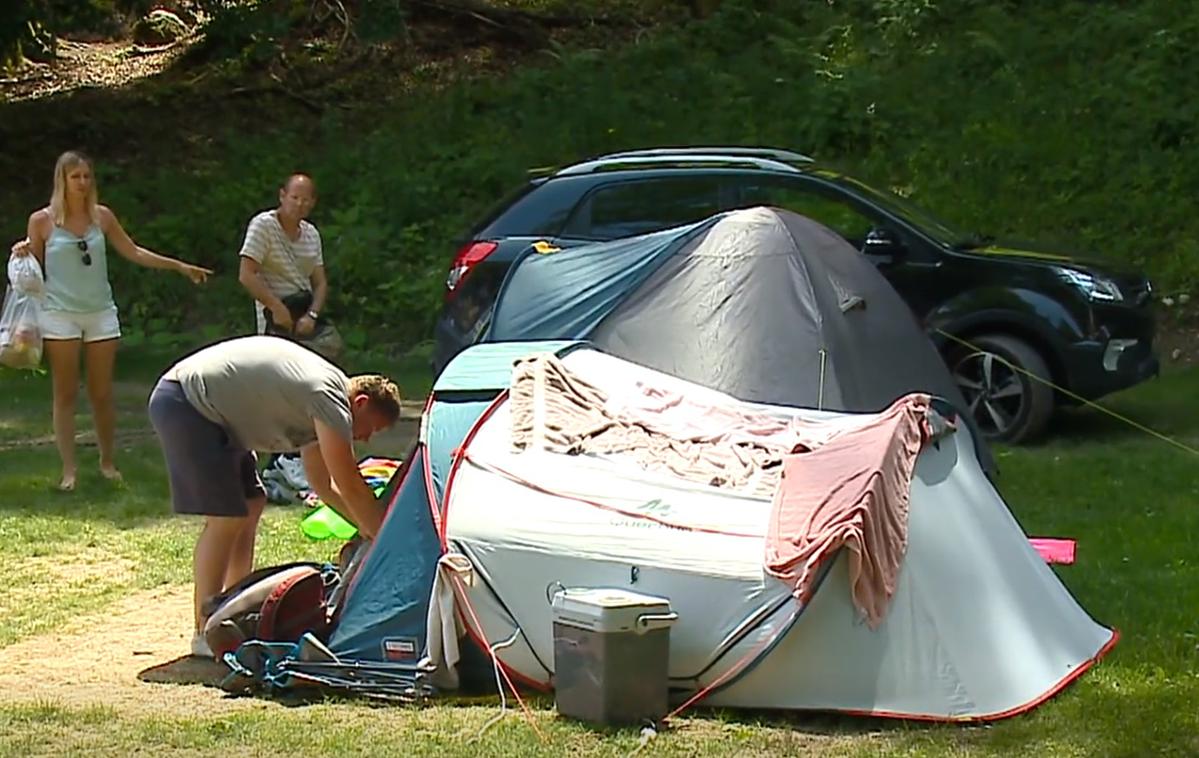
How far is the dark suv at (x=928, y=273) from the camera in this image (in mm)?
10438

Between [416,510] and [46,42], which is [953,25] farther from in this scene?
[416,510]

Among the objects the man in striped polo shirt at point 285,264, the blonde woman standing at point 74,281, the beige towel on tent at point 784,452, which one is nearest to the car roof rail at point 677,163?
the man in striped polo shirt at point 285,264

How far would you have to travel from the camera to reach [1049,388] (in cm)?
1036

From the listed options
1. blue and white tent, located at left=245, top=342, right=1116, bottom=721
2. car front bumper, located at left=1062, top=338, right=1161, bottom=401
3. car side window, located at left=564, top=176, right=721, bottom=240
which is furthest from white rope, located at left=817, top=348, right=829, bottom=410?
car side window, located at left=564, top=176, right=721, bottom=240

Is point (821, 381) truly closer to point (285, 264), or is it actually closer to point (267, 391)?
point (267, 391)

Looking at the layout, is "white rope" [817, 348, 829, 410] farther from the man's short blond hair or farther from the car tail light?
the car tail light

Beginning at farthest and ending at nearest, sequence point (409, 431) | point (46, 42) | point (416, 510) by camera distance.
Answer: point (46, 42) < point (409, 431) < point (416, 510)

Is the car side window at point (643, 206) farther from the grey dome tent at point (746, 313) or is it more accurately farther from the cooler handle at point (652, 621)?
the cooler handle at point (652, 621)

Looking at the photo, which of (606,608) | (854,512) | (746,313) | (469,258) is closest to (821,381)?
(746,313)

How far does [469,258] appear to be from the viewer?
1093cm

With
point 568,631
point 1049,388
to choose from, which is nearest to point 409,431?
point 1049,388

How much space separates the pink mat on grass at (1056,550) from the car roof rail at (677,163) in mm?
4018

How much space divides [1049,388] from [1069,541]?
2822mm

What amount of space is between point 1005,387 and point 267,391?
5603mm
